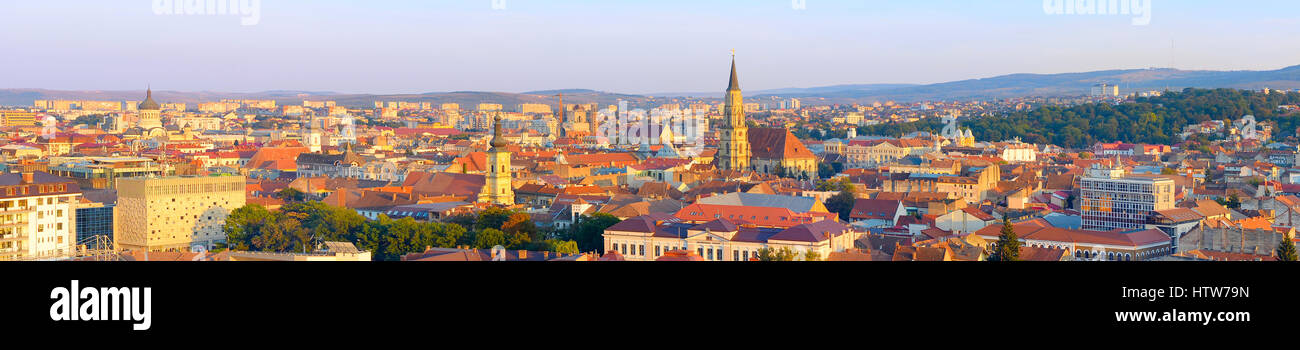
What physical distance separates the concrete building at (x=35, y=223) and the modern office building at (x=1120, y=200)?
12.9 meters

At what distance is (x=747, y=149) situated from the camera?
37188 mm

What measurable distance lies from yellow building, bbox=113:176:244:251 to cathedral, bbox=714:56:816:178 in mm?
18197

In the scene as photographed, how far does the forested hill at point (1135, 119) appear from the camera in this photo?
152 ft

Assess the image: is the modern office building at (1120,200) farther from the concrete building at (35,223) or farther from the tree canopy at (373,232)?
the concrete building at (35,223)

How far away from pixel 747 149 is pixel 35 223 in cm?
2316

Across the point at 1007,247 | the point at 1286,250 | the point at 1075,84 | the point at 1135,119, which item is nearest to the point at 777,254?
the point at 1007,247

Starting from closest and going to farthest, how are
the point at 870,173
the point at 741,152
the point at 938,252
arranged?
1. the point at 938,252
2. the point at 870,173
3. the point at 741,152

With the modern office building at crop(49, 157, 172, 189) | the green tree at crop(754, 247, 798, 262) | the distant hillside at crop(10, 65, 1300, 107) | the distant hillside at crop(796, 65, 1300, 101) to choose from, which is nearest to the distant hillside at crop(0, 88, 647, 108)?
the distant hillside at crop(10, 65, 1300, 107)

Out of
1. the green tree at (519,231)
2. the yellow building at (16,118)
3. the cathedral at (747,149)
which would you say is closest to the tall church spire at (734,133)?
the cathedral at (747,149)

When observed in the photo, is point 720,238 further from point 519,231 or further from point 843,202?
point 843,202

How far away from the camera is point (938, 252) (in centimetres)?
1379
